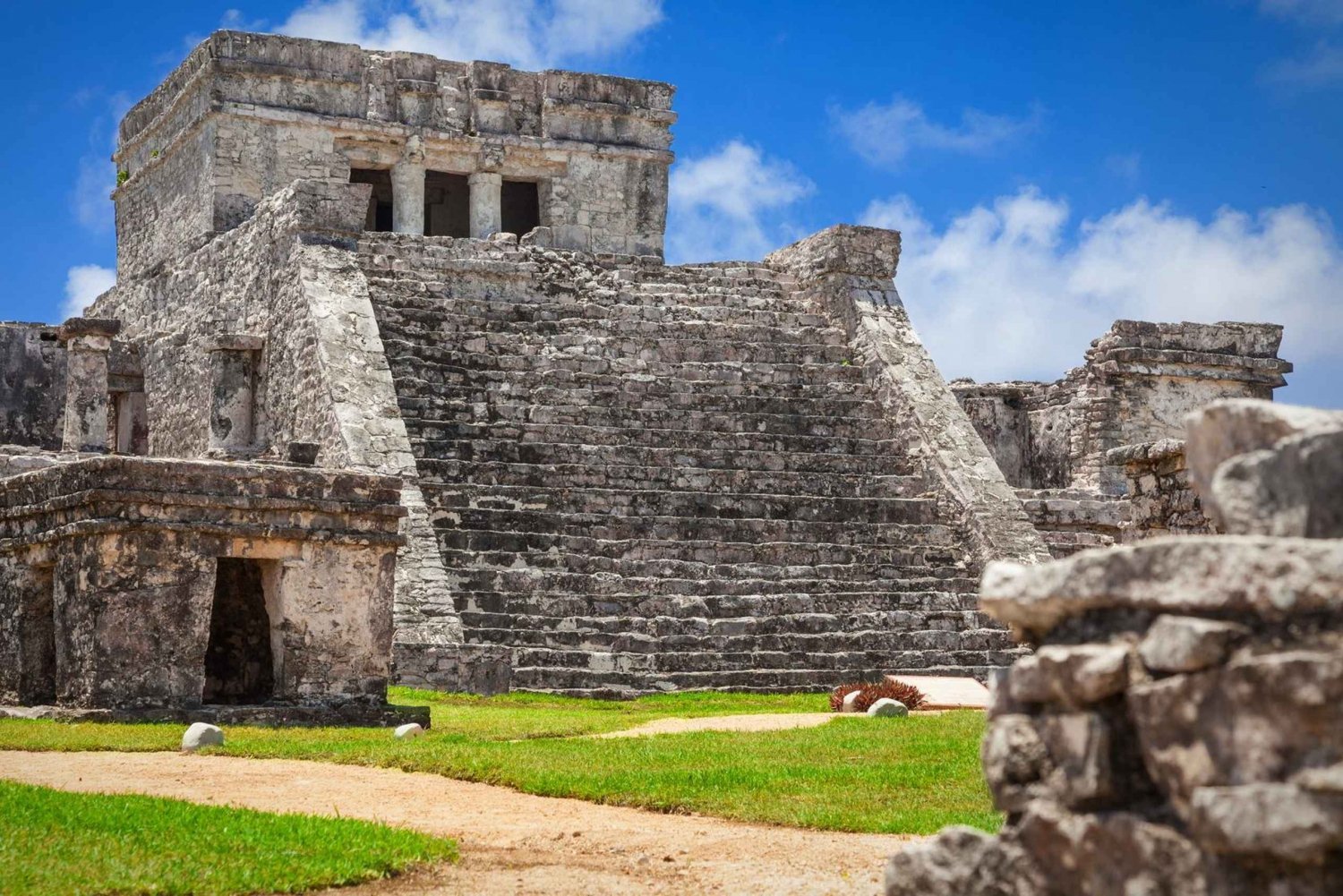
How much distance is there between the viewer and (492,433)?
16000mm

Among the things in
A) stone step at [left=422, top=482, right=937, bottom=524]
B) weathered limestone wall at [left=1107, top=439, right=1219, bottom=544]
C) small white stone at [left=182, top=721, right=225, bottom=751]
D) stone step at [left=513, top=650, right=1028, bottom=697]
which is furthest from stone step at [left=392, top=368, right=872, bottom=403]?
small white stone at [left=182, top=721, right=225, bottom=751]

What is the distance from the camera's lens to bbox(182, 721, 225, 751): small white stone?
29.1 ft

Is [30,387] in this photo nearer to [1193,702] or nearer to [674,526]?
[674,526]

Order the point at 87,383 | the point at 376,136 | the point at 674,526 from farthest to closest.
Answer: the point at 376,136 < the point at 87,383 < the point at 674,526

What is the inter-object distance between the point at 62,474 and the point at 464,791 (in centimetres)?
394

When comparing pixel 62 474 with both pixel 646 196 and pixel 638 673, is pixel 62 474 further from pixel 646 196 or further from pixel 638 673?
pixel 646 196

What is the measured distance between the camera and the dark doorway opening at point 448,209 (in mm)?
26828

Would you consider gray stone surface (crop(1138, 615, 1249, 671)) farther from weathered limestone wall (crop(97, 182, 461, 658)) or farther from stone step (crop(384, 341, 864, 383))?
stone step (crop(384, 341, 864, 383))

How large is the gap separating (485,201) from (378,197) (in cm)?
247

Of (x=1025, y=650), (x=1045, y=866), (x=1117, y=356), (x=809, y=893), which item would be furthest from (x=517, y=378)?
(x=1045, y=866)

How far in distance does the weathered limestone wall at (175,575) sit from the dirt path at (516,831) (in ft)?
4.51

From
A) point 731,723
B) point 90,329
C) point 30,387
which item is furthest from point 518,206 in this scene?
point 731,723

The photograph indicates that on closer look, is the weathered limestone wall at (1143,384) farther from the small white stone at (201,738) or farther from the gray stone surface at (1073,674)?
the gray stone surface at (1073,674)

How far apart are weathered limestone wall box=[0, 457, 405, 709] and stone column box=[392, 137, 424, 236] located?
1367 centimetres
